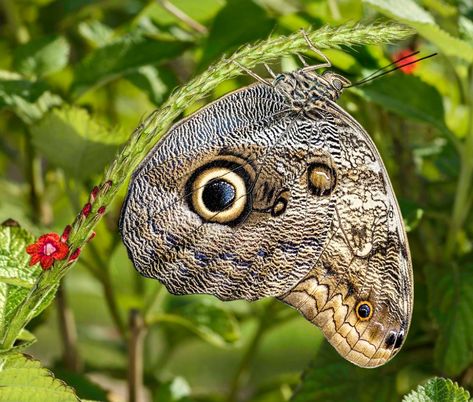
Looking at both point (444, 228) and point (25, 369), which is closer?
point (25, 369)

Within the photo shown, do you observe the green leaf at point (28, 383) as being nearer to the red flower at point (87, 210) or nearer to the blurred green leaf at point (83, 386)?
the red flower at point (87, 210)

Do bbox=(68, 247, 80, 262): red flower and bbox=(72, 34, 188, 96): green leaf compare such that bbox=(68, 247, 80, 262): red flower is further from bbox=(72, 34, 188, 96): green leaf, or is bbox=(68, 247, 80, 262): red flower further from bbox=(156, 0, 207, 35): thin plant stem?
bbox=(156, 0, 207, 35): thin plant stem

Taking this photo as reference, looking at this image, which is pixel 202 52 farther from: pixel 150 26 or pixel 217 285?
pixel 217 285

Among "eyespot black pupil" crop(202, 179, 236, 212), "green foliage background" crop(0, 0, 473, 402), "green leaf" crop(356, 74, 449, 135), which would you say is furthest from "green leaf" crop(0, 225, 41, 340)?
"green leaf" crop(356, 74, 449, 135)

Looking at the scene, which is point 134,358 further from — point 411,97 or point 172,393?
point 411,97

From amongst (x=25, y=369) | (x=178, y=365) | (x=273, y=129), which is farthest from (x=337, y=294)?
(x=178, y=365)

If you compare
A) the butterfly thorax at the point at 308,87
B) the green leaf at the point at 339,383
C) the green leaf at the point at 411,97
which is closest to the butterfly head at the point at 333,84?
the butterfly thorax at the point at 308,87

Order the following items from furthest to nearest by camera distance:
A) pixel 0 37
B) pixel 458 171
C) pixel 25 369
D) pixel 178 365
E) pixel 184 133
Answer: pixel 178 365
pixel 0 37
pixel 458 171
pixel 184 133
pixel 25 369
